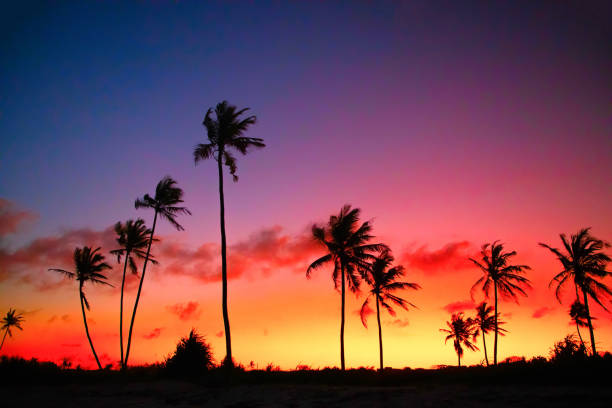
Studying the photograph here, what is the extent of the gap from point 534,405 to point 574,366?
504 cm

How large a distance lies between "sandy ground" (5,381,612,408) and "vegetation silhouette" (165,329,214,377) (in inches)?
103

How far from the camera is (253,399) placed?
1140 cm

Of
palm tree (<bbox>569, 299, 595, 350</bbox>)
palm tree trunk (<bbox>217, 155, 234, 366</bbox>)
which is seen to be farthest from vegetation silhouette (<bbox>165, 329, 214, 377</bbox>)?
palm tree (<bbox>569, 299, 595, 350</bbox>)

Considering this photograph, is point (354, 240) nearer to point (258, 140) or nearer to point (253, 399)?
point (258, 140)

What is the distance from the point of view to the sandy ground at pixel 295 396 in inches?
334

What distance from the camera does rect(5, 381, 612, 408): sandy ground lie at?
27.8 feet

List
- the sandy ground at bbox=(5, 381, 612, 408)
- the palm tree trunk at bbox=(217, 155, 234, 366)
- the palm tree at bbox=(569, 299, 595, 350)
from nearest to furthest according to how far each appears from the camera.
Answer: the sandy ground at bbox=(5, 381, 612, 408)
the palm tree trunk at bbox=(217, 155, 234, 366)
the palm tree at bbox=(569, 299, 595, 350)

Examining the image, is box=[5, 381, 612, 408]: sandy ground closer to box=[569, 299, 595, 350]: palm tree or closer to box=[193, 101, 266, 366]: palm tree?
box=[193, 101, 266, 366]: palm tree

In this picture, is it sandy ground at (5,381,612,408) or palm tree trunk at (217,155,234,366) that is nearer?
sandy ground at (5,381,612,408)

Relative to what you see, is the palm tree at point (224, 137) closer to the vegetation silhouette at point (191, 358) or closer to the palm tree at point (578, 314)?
the vegetation silhouette at point (191, 358)

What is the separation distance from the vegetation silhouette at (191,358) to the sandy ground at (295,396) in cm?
262

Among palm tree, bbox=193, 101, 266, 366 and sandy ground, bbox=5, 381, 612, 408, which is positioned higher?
palm tree, bbox=193, 101, 266, 366

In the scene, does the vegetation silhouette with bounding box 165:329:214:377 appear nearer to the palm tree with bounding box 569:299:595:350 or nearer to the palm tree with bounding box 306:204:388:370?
the palm tree with bounding box 306:204:388:370

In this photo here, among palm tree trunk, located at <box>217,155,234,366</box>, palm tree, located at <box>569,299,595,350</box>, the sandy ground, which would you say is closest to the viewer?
the sandy ground
